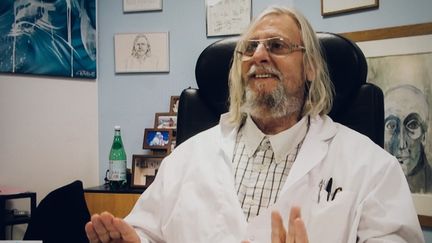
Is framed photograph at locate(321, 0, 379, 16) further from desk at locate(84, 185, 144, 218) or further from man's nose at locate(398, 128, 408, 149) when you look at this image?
desk at locate(84, 185, 144, 218)

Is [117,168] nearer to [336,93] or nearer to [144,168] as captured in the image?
[144,168]

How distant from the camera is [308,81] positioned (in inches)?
53.4

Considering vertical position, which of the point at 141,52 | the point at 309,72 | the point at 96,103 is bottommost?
the point at 96,103

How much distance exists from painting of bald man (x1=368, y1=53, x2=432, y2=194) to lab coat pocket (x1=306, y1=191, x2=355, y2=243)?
0.73 meters

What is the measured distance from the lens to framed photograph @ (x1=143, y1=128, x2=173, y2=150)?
7.10ft

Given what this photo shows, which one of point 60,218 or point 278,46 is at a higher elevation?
point 278,46

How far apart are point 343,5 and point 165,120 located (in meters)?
1.04

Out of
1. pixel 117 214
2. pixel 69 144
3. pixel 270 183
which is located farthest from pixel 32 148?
pixel 270 183

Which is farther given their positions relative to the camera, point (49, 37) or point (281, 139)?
point (49, 37)

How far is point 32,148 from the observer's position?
6.94 feet

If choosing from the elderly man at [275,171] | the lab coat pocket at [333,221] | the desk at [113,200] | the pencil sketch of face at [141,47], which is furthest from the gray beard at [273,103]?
the pencil sketch of face at [141,47]

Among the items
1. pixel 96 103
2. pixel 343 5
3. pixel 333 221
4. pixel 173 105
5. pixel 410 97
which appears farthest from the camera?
pixel 96 103

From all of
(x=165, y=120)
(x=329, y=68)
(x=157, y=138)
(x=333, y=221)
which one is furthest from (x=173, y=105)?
(x=333, y=221)

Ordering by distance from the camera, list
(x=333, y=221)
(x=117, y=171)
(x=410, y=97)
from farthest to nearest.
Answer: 1. (x=117, y=171)
2. (x=410, y=97)
3. (x=333, y=221)
